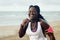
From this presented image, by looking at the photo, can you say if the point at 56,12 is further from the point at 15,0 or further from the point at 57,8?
the point at 15,0

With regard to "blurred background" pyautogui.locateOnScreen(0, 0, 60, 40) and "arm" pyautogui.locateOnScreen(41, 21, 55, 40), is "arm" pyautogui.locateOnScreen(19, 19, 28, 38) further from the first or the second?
"blurred background" pyautogui.locateOnScreen(0, 0, 60, 40)

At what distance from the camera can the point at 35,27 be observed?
825mm

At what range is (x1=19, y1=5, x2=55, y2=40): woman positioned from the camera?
2.67 feet

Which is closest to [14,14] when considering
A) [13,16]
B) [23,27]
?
[13,16]

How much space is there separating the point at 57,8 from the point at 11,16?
1.28ft

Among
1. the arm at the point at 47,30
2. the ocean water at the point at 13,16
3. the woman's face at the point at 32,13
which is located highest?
the woman's face at the point at 32,13

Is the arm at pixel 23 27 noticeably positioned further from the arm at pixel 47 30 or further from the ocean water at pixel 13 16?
the ocean water at pixel 13 16

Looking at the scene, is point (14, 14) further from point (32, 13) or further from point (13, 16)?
point (32, 13)

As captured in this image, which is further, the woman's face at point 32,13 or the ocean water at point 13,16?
the ocean water at point 13,16

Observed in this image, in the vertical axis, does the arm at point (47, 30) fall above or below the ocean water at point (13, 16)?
above

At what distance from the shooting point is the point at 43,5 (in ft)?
3.89

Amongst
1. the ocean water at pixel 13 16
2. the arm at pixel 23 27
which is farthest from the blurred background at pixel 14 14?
the arm at pixel 23 27

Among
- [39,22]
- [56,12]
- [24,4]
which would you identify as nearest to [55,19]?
[56,12]

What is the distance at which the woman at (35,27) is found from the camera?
0.81 m
